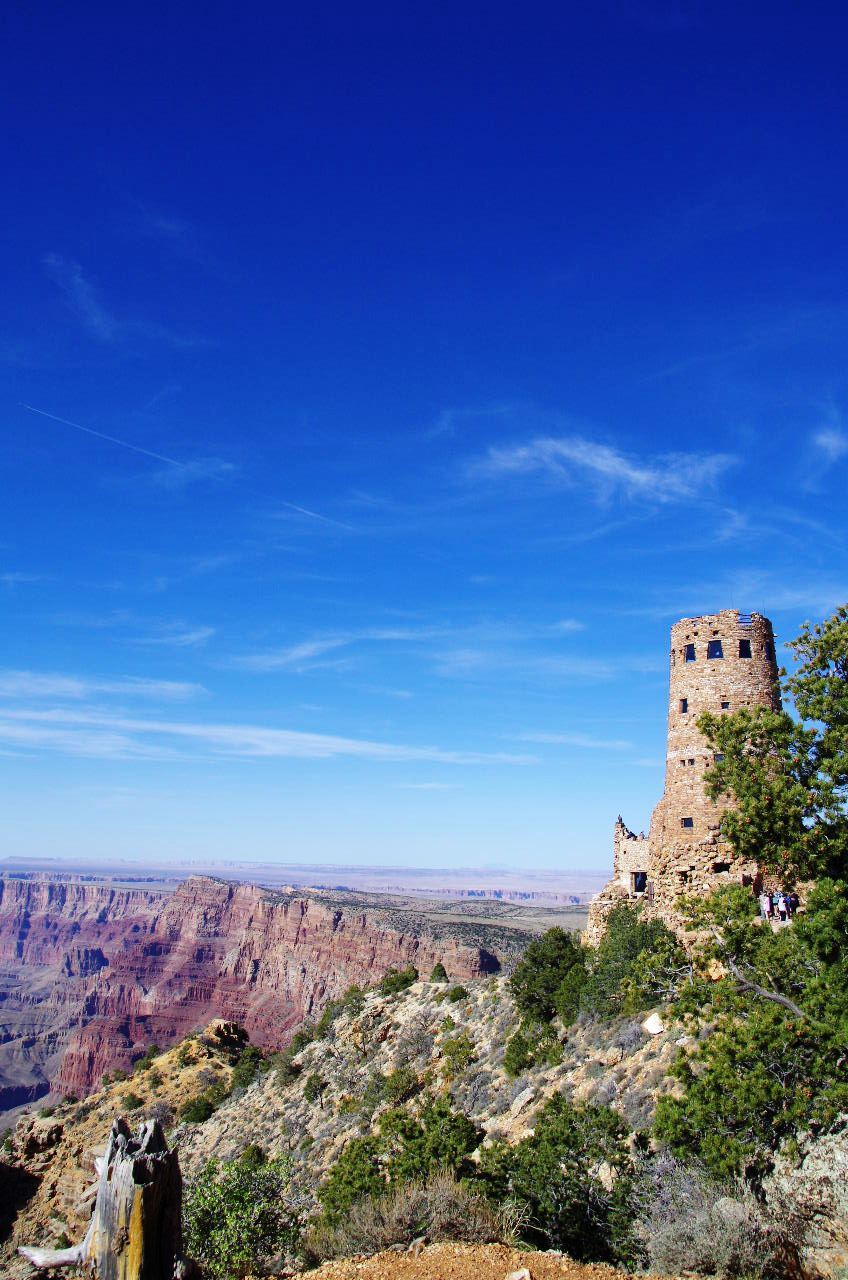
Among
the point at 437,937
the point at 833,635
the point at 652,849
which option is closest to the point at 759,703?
the point at 652,849

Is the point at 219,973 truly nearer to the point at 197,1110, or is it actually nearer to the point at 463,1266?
the point at 197,1110

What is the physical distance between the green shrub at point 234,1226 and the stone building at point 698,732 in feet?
46.5

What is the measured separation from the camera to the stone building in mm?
24312

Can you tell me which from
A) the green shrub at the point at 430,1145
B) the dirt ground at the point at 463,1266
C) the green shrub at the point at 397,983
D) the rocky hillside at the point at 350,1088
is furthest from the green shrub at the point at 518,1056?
the green shrub at the point at 397,983

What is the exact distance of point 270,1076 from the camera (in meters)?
45.7

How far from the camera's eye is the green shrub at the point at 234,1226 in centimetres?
1433

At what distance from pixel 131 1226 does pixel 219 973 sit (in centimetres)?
16176

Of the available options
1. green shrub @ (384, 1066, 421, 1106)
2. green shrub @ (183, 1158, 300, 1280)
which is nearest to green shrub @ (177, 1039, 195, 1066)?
green shrub @ (384, 1066, 421, 1106)

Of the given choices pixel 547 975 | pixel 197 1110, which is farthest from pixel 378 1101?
pixel 197 1110

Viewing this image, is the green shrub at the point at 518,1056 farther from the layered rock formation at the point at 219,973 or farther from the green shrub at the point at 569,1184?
the layered rock formation at the point at 219,973

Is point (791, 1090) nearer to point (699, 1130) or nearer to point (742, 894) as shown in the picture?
point (699, 1130)

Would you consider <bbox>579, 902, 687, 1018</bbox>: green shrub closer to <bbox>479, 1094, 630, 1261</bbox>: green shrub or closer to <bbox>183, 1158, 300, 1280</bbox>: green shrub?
<bbox>479, 1094, 630, 1261</bbox>: green shrub

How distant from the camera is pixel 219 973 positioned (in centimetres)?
15412

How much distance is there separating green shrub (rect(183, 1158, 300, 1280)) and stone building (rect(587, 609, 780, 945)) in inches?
558
